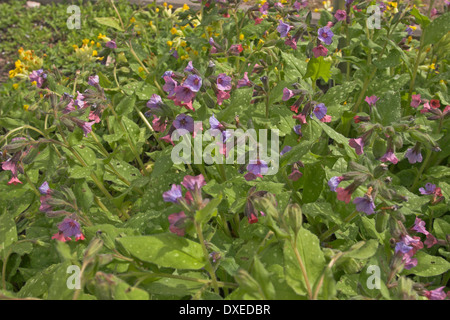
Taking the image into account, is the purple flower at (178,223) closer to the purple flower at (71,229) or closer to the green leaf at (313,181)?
the purple flower at (71,229)

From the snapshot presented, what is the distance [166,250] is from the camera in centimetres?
119

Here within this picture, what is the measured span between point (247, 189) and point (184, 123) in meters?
0.44

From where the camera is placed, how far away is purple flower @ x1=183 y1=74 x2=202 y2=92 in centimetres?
163

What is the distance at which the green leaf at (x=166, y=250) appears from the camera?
3.84 ft

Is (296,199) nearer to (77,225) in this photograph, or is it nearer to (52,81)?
(77,225)

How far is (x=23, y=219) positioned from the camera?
94.5 inches

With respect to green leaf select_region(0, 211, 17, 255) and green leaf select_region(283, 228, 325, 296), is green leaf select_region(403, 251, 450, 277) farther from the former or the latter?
green leaf select_region(0, 211, 17, 255)

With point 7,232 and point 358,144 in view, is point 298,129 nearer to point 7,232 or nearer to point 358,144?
point 358,144

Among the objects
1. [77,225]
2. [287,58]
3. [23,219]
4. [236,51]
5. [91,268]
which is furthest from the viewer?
[236,51]

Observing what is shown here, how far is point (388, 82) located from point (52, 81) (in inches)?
74.0

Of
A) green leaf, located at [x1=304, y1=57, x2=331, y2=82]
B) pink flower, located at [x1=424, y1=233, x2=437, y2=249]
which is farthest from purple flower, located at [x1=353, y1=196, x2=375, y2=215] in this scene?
green leaf, located at [x1=304, y1=57, x2=331, y2=82]

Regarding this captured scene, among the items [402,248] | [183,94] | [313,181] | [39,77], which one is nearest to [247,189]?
[313,181]

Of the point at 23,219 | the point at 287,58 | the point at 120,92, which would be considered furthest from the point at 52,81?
the point at 287,58

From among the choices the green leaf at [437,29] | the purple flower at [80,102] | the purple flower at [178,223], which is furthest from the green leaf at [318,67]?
the purple flower at [178,223]
